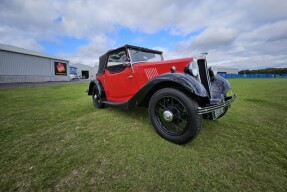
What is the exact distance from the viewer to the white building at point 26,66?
2125cm

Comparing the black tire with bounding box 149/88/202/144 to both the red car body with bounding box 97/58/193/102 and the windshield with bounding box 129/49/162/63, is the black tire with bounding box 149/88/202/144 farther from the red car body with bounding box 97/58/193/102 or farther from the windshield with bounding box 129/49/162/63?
the windshield with bounding box 129/49/162/63

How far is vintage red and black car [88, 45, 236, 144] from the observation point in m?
2.22

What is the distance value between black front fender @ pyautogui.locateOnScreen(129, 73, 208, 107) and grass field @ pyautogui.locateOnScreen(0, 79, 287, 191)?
0.63m

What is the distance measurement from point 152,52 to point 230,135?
2770 mm

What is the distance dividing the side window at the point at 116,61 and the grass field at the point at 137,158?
4.76 ft

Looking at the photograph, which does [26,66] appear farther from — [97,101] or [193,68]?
[193,68]

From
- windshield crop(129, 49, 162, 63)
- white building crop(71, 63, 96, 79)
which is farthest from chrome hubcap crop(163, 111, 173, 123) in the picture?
white building crop(71, 63, 96, 79)

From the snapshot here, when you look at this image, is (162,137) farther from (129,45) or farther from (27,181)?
(129,45)

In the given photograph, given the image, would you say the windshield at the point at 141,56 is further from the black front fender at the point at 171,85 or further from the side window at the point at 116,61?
the black front fender at the point at 171,85

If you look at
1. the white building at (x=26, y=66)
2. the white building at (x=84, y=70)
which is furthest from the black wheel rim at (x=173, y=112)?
the white building at (x=84, y=70)

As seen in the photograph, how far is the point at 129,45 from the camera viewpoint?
3.61 metres

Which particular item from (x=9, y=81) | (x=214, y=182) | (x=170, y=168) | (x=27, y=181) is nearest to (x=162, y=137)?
(x=170, y=168)

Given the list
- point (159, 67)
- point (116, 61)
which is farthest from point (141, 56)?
point (159, 67)

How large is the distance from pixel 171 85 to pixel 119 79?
1593 millimetres
